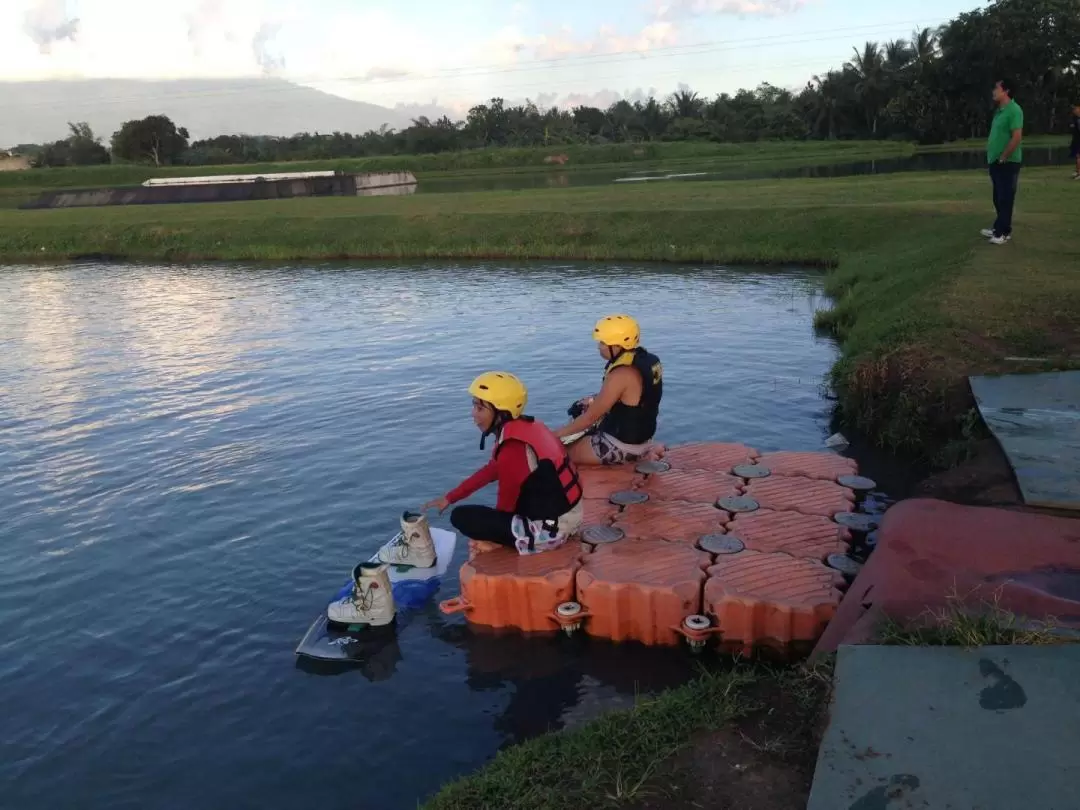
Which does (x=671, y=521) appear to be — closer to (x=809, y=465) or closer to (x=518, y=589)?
(x=518, y=589)

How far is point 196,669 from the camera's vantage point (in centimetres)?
786

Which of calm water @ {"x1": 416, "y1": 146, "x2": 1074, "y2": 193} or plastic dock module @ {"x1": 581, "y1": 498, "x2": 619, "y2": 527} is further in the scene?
calm water @ {"x1": 416, "y1": 146, "x2": 1074, "y2": 193}

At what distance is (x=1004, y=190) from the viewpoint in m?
16.2

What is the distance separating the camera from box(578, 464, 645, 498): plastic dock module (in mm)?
9805

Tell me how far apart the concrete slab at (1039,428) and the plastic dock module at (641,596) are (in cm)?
302

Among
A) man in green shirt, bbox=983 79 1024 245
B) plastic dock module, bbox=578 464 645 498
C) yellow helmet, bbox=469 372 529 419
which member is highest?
man in green shirt, bbox=983 79 1024 245

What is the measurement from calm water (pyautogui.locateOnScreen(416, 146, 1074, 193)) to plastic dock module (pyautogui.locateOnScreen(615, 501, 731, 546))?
42296mm

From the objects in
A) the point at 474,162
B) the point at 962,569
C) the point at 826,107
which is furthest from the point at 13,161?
the point at 962,569

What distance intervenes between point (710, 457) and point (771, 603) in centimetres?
354

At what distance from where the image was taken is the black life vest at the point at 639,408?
9.91m

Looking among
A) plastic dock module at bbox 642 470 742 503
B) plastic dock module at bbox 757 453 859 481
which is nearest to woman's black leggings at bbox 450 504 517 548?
plastic dock module at bbox 642 470 742 503

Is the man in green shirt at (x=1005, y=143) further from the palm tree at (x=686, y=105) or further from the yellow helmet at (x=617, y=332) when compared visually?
the palm tree at (x=686, y=105)

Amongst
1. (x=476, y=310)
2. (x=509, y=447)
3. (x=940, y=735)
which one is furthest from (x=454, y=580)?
(x=476, y=310)

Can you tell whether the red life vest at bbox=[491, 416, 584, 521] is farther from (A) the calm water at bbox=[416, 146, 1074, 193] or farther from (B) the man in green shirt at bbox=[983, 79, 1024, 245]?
(A) the calm water at bbox=[416, 146, 1074, 193]
